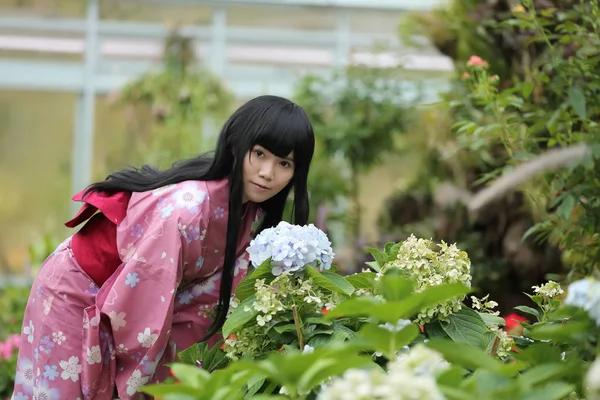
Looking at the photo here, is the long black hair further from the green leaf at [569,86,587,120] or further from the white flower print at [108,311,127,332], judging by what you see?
the green leaf at [569,86,587,120]

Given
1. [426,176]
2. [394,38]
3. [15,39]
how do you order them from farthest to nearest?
[394,38], [15,39], [426,176]

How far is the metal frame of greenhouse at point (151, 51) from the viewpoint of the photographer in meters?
5.62

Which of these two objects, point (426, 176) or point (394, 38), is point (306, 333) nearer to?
point (426, 176)

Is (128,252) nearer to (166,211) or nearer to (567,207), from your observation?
(166,211)

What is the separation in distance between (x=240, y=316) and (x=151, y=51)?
4697mm

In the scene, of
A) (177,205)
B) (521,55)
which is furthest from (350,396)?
(521,55)

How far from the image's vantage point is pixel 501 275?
350 cm

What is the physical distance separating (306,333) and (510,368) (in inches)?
17.4

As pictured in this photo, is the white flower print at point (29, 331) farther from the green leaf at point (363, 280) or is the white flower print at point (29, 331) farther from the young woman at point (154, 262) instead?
the green leaf at point (363, 280)

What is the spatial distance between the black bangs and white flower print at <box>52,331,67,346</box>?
23.4 inches

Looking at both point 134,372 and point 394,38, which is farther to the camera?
point 394,38

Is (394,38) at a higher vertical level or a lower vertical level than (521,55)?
lower

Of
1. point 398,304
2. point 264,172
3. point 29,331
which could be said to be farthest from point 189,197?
point 398,304

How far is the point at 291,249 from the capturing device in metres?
1.34
